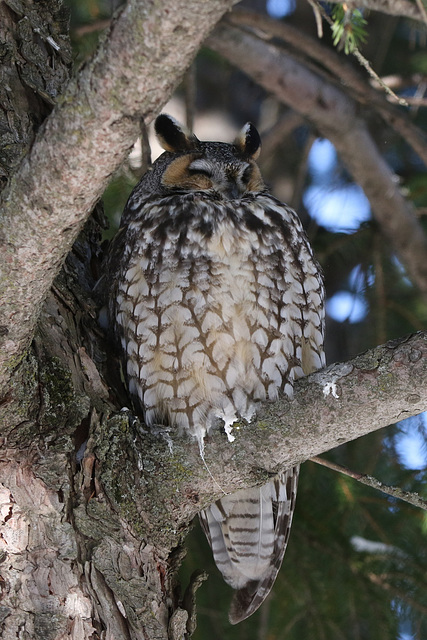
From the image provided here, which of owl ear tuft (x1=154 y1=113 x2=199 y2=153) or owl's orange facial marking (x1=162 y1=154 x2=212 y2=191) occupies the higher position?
owl ear tuft (x1=154 y1=113 x2=199 y2=153)

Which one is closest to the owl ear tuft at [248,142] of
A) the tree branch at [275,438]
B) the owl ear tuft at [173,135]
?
the owl ear tuft at [173,135]

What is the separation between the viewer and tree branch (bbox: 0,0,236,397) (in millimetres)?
871

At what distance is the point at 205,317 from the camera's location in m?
1.66

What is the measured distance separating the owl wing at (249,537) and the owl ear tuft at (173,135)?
0.95m

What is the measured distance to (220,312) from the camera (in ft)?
5.46

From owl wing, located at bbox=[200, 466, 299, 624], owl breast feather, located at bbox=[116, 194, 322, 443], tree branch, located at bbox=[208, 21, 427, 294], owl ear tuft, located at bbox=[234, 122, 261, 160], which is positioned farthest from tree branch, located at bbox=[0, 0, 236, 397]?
tree branch, located at bbox=[208, 21, 427, 294]

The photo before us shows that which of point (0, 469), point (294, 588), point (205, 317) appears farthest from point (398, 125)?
point (0, 469)

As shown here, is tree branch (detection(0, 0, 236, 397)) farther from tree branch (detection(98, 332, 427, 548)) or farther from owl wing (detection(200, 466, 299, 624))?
owl wing (detection(200, 466, 299, 624))

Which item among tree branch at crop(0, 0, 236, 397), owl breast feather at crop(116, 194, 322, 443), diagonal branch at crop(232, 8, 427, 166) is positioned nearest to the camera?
tree branch at crop(0, 0, 236, 397)

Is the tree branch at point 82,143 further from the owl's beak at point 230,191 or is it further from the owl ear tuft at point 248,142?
the owl ear tuft at point 248,142

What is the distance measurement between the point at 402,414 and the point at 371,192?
1.51 meters

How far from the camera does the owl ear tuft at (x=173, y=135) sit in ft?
6.53

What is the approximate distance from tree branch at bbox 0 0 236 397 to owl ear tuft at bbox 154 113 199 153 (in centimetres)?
94

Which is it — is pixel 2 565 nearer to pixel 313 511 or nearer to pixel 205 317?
pixel 205 317
